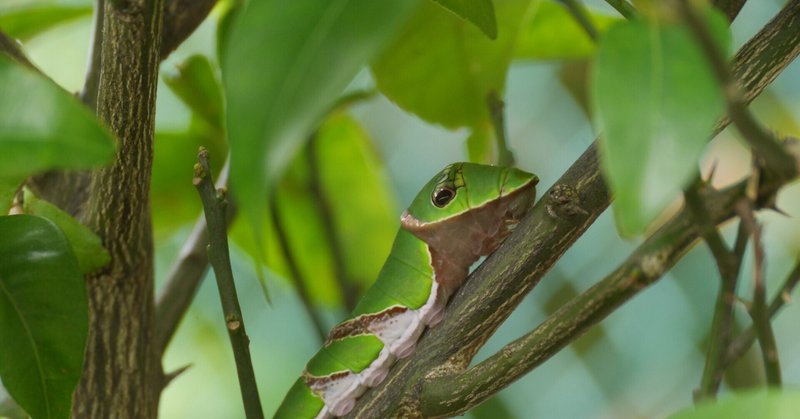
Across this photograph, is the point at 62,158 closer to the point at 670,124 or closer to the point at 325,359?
the point at 670,124

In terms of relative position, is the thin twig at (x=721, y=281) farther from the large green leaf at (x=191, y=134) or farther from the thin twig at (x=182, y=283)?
the large green leaf at (x=191, y=134)

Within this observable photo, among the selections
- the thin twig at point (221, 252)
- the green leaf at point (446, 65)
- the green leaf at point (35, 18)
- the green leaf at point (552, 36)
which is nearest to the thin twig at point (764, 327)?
the thin twig at point (221, 252)

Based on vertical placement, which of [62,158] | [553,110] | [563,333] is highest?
[553,110]

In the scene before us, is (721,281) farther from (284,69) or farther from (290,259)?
(290,259)

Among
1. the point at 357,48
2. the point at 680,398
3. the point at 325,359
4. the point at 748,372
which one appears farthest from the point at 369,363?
the point at 680,398

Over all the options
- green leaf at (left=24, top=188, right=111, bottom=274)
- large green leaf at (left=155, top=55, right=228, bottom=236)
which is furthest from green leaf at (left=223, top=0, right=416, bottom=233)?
large green leaf at (left=155, top=55, right=228, bottom=236)

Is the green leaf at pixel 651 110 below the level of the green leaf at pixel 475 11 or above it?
below

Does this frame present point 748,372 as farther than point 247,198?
Yes

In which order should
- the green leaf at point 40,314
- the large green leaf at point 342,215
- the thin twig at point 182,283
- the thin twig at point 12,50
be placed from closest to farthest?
the green leaf at point 40,314 → the thin twig at point 12,50 → the thin twig at point 182,283 → the large green leaf at point 342,215
